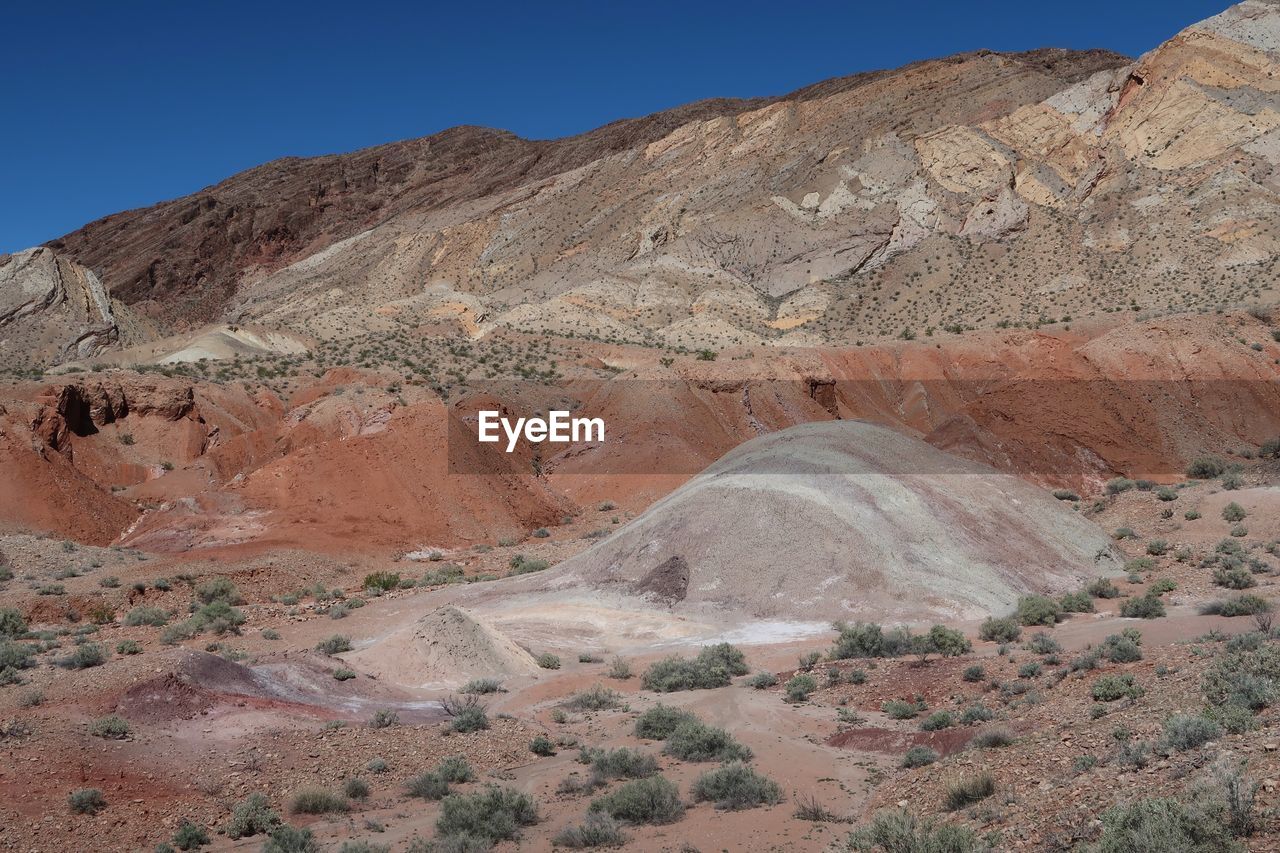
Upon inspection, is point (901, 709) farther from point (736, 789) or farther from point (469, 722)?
point (469, 722)

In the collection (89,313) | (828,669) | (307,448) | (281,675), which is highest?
(89,313)

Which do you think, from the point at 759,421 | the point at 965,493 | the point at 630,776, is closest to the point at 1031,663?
the point at 630,776

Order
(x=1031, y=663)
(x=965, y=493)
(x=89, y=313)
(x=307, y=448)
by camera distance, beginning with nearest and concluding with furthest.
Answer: (x=1031, y=663)
(x=965, y=493)
(x=307, y=448)
(x=89, y=313)

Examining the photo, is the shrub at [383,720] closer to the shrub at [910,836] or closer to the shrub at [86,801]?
the shrub at [86,801]

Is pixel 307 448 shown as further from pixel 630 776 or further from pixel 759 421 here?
pixel 630 776

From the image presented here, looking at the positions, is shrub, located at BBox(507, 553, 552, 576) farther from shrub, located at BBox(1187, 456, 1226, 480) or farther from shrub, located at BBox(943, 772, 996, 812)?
shrub, located at BBox(1187, 456, 1226, 480)

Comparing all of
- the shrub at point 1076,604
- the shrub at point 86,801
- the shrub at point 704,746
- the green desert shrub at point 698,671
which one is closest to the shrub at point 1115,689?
the shrub at point 704,746

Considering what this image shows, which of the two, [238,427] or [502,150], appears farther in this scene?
[502,150]
